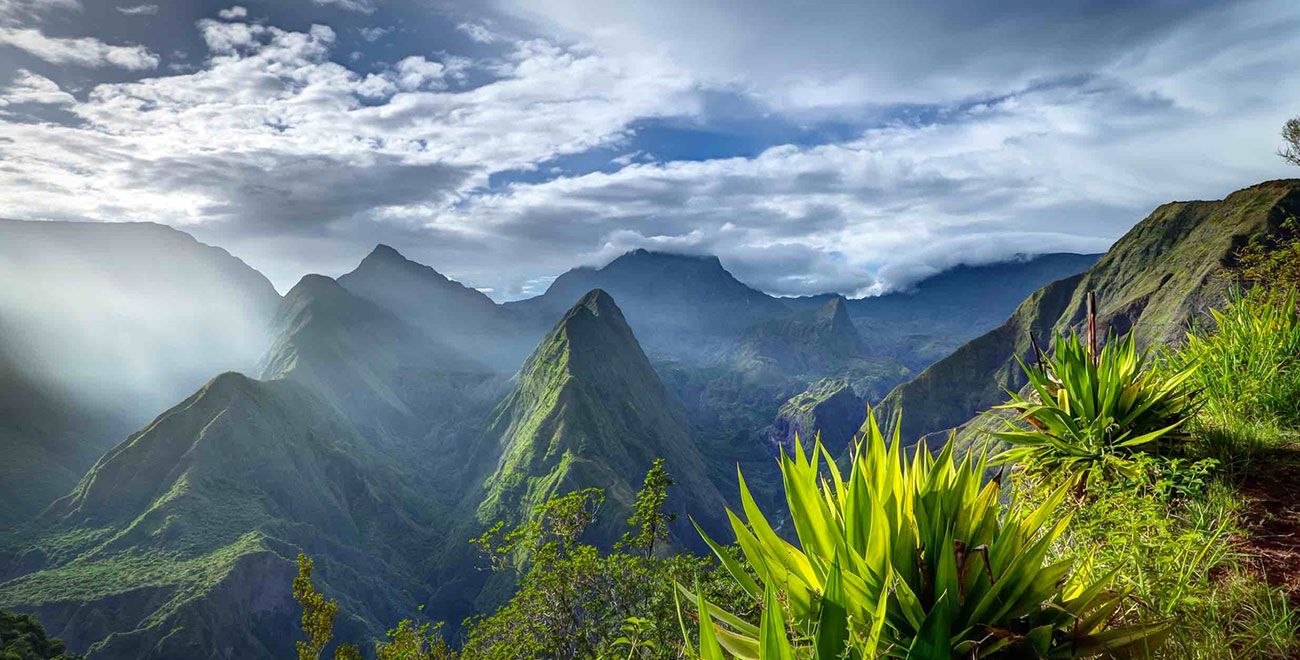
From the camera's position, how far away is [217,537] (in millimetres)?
Result: 112625

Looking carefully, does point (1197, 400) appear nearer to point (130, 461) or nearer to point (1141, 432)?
point (1141, 432)

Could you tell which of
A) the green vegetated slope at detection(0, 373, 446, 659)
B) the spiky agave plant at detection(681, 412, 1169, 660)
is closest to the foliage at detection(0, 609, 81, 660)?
the green vegetated slope at detection(0, 373, 446, 659)

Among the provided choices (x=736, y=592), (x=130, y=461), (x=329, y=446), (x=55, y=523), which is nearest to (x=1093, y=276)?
(x=736, y=592)

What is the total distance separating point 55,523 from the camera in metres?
116

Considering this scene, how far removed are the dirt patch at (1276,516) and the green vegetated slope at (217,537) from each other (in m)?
121

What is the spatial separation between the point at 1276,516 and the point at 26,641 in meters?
73.2

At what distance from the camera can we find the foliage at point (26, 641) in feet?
146

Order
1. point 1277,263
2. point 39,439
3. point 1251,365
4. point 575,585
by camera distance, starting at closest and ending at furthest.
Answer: point 1251,365
point 1277,263
point 575,585
point 39,439

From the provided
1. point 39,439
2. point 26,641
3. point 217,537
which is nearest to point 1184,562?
point 26,641

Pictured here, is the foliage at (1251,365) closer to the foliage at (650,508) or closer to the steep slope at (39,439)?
the foliage at (650,508)

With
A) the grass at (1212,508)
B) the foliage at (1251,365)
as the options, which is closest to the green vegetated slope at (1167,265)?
the foliage at (1251,365)

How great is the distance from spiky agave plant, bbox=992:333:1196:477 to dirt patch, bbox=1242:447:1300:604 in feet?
1.82

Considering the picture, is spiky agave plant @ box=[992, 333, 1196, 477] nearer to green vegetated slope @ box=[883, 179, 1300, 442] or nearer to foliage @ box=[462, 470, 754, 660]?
foliage @ box=[462, 470, 754, 660]

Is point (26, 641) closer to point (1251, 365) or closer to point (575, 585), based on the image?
point (575, 585)
